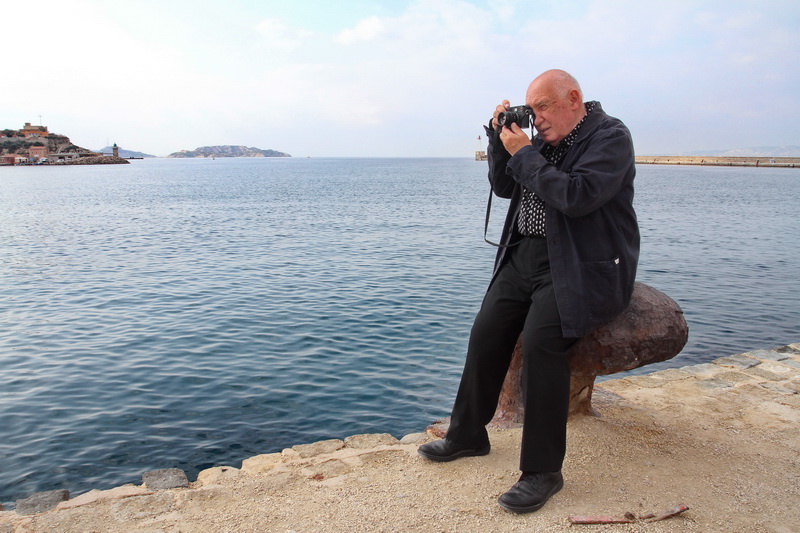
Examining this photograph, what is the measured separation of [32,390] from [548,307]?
7552mm

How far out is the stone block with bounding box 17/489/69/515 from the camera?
4.62 meters

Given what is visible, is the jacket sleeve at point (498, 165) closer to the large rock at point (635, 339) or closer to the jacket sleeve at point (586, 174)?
the jacket sleeve at point (586, 174)

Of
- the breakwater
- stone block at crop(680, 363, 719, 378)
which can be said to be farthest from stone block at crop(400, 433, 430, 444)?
the breakwater

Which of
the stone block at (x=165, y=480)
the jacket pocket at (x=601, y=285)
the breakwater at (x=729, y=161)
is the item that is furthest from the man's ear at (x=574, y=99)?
the breakwater at (x=729, y=161)

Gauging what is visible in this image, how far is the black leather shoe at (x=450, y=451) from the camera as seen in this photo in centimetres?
447

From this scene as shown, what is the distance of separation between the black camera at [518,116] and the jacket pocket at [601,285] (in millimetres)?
951

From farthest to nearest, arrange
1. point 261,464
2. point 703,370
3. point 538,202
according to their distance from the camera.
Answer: point 703,370 → point 261,464 → point 538,202

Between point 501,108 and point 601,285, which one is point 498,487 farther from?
point 501,108

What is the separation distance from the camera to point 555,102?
155 inches

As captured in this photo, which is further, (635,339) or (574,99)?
(635,339)

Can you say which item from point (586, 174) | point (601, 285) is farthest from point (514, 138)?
point (601, 285)

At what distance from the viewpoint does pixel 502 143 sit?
4227 millimetres

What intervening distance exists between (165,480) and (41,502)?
86 centimetres

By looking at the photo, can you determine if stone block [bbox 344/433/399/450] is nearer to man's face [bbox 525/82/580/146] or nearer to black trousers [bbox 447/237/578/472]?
black trousers [bbox 447/237/578/472]
